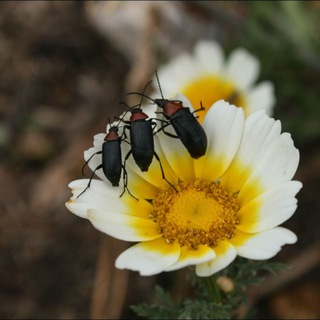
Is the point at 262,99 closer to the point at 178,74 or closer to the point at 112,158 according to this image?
the point at 178,74

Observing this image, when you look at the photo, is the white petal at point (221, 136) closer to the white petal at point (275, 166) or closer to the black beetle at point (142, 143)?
the white petal at point (275, 166)

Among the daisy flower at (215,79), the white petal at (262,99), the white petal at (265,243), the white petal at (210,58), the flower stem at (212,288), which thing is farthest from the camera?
the white petal at (210,58)

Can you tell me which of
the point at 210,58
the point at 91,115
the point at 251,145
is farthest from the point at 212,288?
the point at 91,115

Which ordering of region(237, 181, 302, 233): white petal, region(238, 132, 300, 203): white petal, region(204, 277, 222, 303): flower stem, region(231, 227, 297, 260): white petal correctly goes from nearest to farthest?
region(231, 227, 297, 260): white petal < region(237, 181, 302, 233): white petal < region(238, 132, 300, 203): white petal < region(204, 277, 222, 303): flower stem

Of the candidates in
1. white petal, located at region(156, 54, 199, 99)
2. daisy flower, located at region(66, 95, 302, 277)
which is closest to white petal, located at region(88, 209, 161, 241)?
daisy flower, located at region(66, 95, 302, 277)

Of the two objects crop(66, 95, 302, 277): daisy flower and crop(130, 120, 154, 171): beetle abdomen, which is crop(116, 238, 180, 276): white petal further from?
crop(130, 120, 154, 171): beetle abdomen

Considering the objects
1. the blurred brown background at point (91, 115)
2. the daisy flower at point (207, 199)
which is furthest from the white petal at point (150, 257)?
the blurred brown background at point (91, 115)
